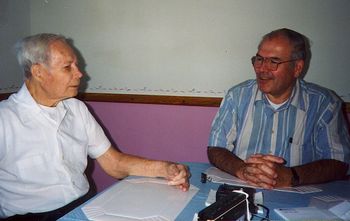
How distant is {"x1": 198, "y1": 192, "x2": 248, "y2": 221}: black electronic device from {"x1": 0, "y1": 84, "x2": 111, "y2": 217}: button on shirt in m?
0.89

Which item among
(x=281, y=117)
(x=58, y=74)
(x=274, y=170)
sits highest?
(x=58, y=74)

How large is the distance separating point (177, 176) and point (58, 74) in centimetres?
81

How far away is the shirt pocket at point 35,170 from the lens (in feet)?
4.81

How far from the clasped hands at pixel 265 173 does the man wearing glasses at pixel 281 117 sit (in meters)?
0.26

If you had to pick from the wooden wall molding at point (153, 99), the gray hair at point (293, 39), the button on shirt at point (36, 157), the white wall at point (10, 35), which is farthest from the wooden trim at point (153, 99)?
the button on shirt at point (36, 157)

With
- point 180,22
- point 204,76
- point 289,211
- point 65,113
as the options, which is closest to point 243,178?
point 289,211

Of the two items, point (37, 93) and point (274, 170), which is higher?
point (37, 93)

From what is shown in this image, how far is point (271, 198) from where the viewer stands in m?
1.28

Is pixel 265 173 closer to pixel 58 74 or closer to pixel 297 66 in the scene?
pixel 297 66

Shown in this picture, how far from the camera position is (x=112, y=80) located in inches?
108

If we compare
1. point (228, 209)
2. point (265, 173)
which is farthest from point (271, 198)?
point (228, 209)

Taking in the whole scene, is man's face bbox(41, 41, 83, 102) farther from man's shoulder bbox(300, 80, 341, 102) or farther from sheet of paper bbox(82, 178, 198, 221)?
man's shoulder bbox(300, 80, 341, 102)

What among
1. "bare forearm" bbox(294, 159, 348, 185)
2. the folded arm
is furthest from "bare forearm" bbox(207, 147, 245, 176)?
"bare forearm" bbox(294, 159, 348, 185)

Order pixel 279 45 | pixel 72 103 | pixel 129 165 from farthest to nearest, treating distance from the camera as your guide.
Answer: pixel 279 45
pixel 72 103
pixel 129 165
